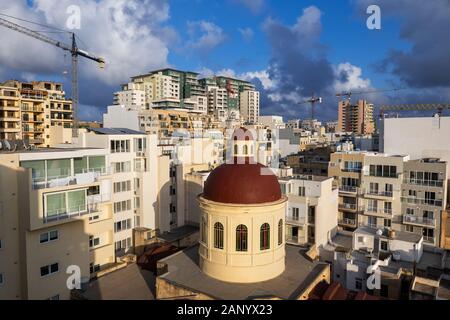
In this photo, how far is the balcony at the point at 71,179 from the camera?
967 inches

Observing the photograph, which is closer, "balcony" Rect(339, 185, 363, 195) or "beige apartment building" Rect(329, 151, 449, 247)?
"beige apartment building" Rect(329, 151, 449, 247)

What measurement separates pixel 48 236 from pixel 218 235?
41.0 feet

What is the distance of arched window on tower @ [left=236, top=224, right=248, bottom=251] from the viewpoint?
2359cm

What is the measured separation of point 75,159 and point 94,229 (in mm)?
6614

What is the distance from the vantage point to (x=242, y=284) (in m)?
23.4

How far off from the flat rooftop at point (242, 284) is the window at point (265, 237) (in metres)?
2.38

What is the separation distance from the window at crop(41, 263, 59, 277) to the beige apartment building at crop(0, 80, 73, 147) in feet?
141

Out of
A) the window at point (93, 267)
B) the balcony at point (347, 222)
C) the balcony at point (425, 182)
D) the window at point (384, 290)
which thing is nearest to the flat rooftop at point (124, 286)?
the window at point (93, 267)

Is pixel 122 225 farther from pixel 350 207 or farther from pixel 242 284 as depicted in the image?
pixel 350 207

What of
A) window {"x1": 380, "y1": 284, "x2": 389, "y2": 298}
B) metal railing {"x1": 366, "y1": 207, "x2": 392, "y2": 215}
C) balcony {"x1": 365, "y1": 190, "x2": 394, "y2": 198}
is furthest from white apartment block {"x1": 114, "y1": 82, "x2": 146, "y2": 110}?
window {"x1": 380, "y1": 284, "x2": 389, "y2": 298}

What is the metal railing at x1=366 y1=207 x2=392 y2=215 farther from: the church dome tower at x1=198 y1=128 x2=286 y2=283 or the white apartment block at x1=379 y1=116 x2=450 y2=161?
the church dome tower at x1=198 y1=128 x2=286 y2=283

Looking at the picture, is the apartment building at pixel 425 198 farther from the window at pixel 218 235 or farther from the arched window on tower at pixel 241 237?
the window at pixel 218 235

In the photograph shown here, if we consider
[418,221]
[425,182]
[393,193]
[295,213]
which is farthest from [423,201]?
[295,213]
